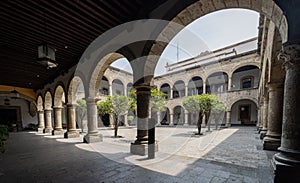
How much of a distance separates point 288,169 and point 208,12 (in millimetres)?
3155

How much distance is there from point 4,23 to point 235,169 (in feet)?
21.9

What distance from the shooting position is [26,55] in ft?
19.3

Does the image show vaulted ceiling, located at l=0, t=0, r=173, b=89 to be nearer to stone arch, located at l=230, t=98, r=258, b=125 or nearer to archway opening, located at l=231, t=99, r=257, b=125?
stone arch, located at l=230, t=98, r=258, b=125

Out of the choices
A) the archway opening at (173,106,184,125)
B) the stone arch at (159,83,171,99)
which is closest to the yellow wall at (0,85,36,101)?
the stone arch at (159,83,171,99)

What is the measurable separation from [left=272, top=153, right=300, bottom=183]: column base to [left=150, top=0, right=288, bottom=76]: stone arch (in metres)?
1.74

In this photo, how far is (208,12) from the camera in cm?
312

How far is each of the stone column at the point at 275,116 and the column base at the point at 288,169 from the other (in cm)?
294

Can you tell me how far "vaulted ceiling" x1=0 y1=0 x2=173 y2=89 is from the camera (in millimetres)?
3219

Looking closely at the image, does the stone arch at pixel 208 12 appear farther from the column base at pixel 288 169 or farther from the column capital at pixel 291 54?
the column base at pixel 288 169

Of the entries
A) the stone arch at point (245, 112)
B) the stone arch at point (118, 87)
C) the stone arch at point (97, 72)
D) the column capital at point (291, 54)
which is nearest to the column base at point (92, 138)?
the stone arch at point (97, 72)

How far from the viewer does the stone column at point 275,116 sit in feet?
14.0

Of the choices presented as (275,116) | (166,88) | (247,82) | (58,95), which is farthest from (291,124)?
(166,88)

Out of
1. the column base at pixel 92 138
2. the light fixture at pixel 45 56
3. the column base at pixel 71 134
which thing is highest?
the light fixture at pixel 45 56

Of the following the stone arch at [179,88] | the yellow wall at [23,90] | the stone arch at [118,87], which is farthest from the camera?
the stone arch at [179,88]
